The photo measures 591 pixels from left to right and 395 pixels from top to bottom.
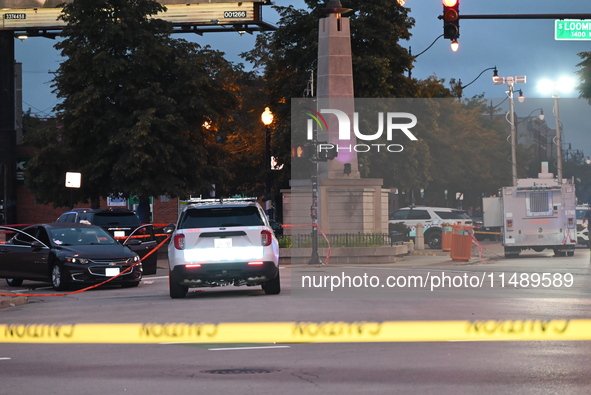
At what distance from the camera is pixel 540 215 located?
3828 cm

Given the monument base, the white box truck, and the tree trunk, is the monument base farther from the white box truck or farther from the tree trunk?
the tree trunk

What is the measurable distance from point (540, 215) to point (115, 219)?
17.0 meters

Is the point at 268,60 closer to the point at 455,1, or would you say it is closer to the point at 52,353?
the point at 455,1

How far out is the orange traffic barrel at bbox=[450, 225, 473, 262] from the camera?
1389 inches

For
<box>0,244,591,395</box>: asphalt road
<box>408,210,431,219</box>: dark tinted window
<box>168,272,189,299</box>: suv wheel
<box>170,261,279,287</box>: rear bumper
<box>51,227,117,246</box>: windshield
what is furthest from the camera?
<box>408,210,431,219</box>: dark tinted window

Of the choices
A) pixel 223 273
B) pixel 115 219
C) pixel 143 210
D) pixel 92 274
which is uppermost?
pixel 143 210

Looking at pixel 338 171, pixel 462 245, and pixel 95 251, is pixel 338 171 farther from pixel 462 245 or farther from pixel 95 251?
pixel 95 251

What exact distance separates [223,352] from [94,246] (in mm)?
12447

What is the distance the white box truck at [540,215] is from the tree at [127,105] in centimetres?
1331

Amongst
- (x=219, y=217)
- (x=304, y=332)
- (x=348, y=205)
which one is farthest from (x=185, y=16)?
(x=304, y=332)

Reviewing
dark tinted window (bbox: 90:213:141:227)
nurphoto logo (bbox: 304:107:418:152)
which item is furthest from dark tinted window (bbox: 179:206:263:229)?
nurphoto logo (bbox: 304:107:418:152)

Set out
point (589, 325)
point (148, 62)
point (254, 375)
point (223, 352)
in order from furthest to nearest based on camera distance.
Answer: point (148, 62)
point (589, 325)
point (223, 352)
point (254, 375)

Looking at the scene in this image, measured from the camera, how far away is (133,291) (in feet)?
72.8

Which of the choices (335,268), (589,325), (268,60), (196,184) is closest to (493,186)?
(268,60)
